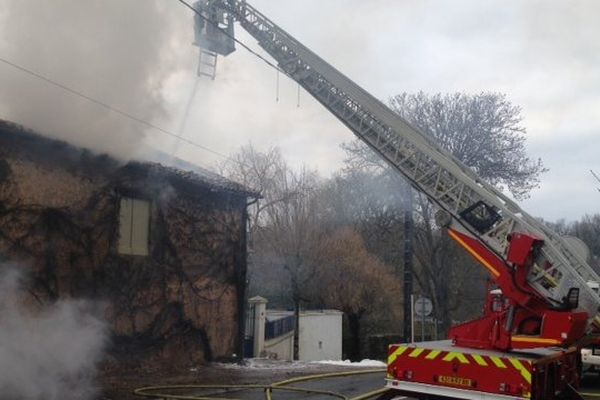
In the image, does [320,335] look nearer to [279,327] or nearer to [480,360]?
[279,327]

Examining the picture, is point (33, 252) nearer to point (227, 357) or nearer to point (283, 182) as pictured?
point (227, 357)

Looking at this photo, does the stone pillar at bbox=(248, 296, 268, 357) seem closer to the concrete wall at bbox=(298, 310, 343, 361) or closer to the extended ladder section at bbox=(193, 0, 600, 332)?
the concrete wall at bbox=(298, 310, 343, 361)

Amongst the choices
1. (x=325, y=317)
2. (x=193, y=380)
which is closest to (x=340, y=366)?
(x=193, y=380)

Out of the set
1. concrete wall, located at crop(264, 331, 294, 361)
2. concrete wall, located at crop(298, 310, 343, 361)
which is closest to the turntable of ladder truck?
concrete wall, located at crop(264, 331, 294, 361)

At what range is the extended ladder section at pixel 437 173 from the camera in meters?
8.44

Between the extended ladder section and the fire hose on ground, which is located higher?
the extended ladder section

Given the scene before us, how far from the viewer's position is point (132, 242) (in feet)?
44.8

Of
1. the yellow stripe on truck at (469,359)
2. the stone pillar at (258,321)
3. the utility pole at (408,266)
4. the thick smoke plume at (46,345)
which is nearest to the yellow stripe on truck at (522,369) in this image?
the yellow stripe on truck at (469,359)

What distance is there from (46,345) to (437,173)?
7389 mm

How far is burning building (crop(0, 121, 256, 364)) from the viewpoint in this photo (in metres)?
11.5

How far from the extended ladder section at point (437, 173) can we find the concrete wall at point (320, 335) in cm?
1834

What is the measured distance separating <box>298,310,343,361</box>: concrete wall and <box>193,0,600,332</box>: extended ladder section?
1834 cm

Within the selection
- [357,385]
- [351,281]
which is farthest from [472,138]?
[357,385]

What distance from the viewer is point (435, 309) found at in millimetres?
33156
